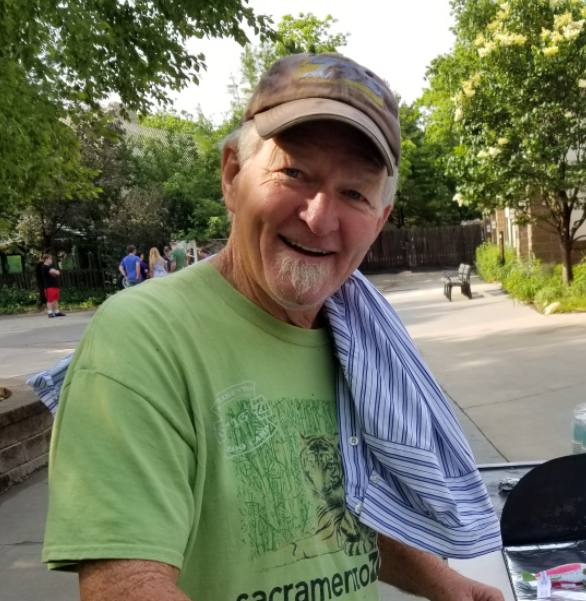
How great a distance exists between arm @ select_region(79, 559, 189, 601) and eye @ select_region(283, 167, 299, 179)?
2.56ft

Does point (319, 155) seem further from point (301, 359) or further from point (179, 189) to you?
point (179, 189)

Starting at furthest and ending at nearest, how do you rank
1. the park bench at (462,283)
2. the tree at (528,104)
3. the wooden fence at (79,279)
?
the wooden fence at (79,279) < the park bench at (462,283) < the tree at (528,104)

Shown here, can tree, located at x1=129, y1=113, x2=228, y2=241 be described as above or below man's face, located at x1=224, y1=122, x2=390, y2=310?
above

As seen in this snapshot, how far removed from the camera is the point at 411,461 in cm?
134

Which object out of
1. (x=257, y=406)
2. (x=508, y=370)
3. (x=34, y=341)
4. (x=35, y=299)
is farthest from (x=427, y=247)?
(x=257, y=406)

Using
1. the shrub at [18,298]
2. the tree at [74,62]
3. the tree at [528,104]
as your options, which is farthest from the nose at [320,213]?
the shrub at [18,298]

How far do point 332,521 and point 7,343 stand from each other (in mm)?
13177

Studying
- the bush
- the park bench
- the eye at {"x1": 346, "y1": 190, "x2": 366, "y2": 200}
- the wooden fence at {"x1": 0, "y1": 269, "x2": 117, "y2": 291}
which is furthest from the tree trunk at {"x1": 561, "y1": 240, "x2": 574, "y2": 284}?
the wooden fence at {"x1": 0, "y1": 269, "x2": 117, "y2": 291}

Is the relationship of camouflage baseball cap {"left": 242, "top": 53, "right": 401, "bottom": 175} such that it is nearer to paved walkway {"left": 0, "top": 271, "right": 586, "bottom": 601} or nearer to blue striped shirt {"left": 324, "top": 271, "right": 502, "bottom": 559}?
blue striped shirt {"left": 324, "top": 271, "right": 502, "bottom": 559}

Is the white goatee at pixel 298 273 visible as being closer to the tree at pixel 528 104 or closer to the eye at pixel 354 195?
the eye at pixel 354 195

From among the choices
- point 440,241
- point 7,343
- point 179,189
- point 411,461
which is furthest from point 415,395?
point 440,241

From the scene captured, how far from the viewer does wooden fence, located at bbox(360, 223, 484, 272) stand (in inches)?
1200

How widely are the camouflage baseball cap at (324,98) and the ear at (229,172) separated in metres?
0.11

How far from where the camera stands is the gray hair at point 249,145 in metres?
1.35
